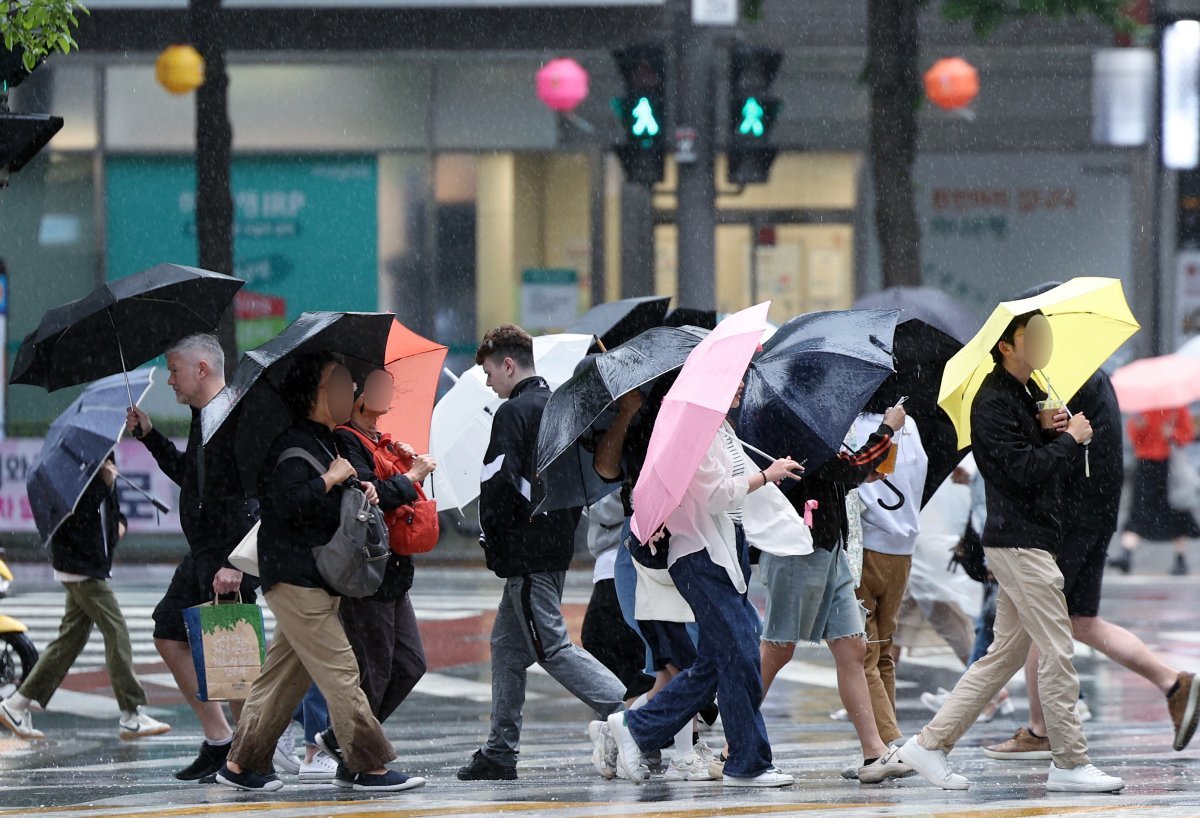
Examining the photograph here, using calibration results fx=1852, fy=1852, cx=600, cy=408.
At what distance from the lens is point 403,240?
68.0 feet

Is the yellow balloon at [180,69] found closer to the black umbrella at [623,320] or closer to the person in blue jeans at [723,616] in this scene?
the black umbrella at [623,320]

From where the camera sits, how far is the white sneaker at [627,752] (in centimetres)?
720

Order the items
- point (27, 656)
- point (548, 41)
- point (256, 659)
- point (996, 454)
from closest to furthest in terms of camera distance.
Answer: point (996, 454) < point (256, 659) < point (27, 656) < point (548, 41)

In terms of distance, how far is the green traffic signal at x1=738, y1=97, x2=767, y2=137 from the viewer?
53.7 ft

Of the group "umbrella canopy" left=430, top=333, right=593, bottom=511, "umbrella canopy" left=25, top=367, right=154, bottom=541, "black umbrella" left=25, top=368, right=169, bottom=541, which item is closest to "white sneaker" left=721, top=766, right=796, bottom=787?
"umbrella canopy" left=430, top=333, right=593, bottom=511

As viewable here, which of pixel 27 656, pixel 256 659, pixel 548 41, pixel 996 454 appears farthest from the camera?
pixel 548 41

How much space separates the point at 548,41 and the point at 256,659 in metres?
13.7

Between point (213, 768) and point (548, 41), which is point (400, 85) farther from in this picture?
point (213, 768)

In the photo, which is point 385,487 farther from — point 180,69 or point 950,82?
point 950,82

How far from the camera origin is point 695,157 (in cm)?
1859

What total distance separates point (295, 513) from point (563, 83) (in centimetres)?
1376

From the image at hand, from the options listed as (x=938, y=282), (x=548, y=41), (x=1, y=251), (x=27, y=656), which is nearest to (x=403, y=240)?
(x=548, y=41)

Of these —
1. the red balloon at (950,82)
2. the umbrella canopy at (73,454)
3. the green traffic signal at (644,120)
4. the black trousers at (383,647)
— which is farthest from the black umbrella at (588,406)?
the red balloon at (950,82)

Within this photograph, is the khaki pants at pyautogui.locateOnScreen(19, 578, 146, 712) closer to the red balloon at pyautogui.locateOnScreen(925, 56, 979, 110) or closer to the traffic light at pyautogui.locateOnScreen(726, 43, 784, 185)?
the traffic light at pyautogui.locateOnScreen(726, 43, 784, 185)
